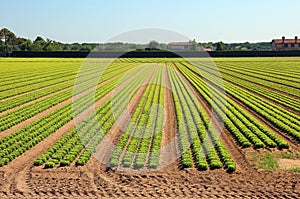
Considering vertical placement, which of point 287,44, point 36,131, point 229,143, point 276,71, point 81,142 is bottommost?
point 276,71

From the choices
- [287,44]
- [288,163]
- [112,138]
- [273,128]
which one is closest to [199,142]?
[288,163]

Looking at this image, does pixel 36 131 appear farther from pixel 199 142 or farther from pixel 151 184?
pixel 151 184

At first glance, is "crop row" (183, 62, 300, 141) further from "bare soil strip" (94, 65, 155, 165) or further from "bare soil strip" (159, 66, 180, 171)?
"bare soil strip" (94, 65, 155, 165)

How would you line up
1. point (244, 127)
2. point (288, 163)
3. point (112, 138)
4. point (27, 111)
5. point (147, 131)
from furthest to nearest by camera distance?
point (27, 111), point (244, 127), point (147, 131), point (112, 138), point (288, 163)

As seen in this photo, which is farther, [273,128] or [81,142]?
[273,128]

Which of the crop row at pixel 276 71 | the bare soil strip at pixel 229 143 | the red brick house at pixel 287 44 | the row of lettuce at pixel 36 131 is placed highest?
the red brick house at pixel 287 44

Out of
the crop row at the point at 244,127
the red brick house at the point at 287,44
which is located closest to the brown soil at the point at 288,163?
the crop row at the point at 244,127

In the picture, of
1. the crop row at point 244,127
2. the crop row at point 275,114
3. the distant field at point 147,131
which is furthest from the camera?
the crop row at point 275,114

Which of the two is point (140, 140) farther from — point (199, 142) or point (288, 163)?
point (288, 163)

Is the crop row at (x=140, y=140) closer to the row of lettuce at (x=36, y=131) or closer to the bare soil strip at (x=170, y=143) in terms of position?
the bare soil strip at (x=170, y=143)

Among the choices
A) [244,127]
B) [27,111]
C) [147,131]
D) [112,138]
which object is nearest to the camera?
[112,138]

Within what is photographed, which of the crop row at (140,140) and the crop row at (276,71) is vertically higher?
the crop row at (140,140)

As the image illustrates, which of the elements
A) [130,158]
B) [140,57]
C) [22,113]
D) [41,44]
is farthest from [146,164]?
[41,44]

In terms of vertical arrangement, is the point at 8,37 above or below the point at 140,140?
above
